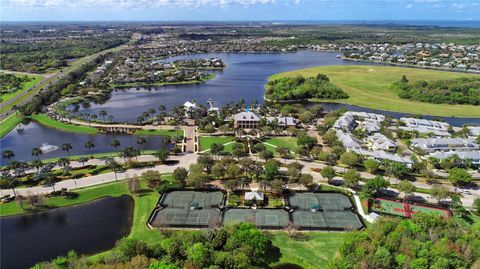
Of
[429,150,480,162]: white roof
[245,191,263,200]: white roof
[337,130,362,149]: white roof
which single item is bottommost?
[245,191,263,200]: white roof

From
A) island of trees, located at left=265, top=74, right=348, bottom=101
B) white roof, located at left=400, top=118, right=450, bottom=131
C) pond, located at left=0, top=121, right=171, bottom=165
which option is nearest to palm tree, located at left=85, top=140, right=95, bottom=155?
pond, located at left=0, top=121, right=171, bottom=165

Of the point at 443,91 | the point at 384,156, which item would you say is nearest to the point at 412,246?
the point at 384,156

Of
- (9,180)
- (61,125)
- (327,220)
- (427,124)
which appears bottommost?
(327,220)

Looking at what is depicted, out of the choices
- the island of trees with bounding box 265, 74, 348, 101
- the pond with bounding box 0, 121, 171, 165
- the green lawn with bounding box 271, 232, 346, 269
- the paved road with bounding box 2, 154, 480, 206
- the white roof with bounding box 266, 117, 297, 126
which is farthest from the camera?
the island of trees with bounding box 265, 74, 348, 101

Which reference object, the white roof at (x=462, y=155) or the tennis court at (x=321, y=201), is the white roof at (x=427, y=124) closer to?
the white roof at (x=462, y=155)

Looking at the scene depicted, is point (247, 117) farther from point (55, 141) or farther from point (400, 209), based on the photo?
point (55, 141)

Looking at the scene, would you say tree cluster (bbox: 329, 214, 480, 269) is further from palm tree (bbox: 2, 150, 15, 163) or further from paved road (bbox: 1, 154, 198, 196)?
palm tree (bbox: 2, 150, 15, 163)
